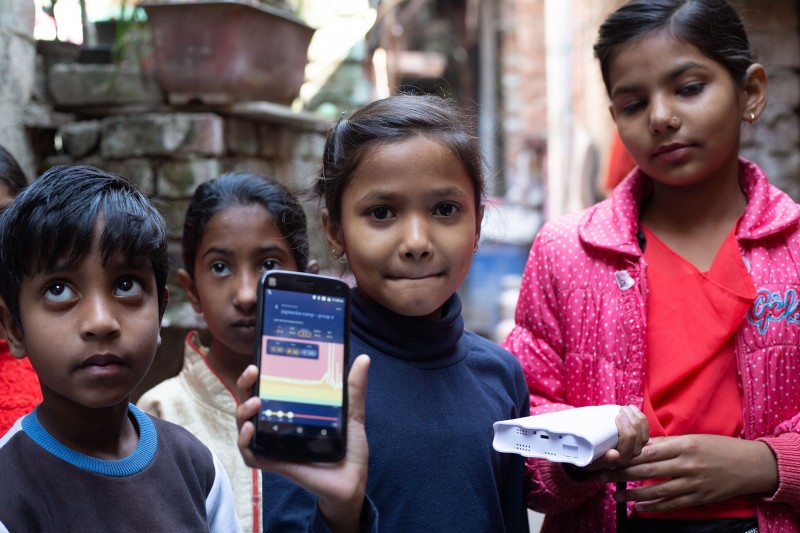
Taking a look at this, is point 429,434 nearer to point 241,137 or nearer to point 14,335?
point 14,335

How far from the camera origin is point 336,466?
1.24m

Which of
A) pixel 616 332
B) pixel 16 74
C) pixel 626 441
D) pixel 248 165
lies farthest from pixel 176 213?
pixel 626 441

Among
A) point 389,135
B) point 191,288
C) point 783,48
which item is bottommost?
point 191,288

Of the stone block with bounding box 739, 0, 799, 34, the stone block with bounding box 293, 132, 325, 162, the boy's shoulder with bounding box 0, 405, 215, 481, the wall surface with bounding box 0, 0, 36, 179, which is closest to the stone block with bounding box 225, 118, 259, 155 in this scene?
the stone block with bounding box 293, 132, 325, 162

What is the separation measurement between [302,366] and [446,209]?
43cm

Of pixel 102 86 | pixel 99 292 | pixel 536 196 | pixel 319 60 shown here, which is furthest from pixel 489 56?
pixel 99 292

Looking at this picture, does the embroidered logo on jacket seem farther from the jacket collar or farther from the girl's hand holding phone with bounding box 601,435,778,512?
the girl's hand holding phone with bounding box 601,435,778,512

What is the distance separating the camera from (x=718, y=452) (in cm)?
161

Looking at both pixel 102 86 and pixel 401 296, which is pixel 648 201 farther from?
pixel 102 86

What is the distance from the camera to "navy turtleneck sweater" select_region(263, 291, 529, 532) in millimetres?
1448

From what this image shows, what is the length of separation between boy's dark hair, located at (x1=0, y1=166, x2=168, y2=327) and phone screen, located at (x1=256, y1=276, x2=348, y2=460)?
0.27 metres

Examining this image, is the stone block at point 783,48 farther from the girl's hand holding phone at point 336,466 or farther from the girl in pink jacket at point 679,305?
the girl's hand holding phone at point 336,466

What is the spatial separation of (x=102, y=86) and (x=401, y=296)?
231 centimetres

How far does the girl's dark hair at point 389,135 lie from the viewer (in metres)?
1.56
